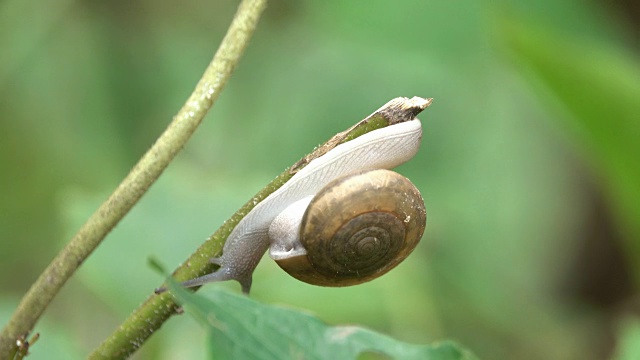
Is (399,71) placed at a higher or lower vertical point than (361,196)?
higher

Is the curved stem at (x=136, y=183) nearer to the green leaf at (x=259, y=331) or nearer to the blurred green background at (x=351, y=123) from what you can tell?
the green leaf at (x=259, y=331)

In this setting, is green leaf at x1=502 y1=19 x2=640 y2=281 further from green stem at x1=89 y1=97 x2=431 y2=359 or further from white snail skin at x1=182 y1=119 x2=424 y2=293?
green stem at x1=89 y1=97 x2=431 y2=359

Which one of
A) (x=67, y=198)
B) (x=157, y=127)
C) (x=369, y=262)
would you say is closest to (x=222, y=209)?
(x=67, y=198)

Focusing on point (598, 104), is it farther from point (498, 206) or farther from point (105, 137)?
point (105, 137)

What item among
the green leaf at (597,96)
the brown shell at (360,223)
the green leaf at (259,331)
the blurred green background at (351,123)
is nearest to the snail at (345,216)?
the brown shell at (360,223)

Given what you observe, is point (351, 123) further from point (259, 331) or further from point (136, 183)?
point (259, 331)

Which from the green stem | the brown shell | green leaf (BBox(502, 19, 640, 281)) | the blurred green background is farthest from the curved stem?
the blurred green background

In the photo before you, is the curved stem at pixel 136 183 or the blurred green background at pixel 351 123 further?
the blurred green background at pixel 351 123
